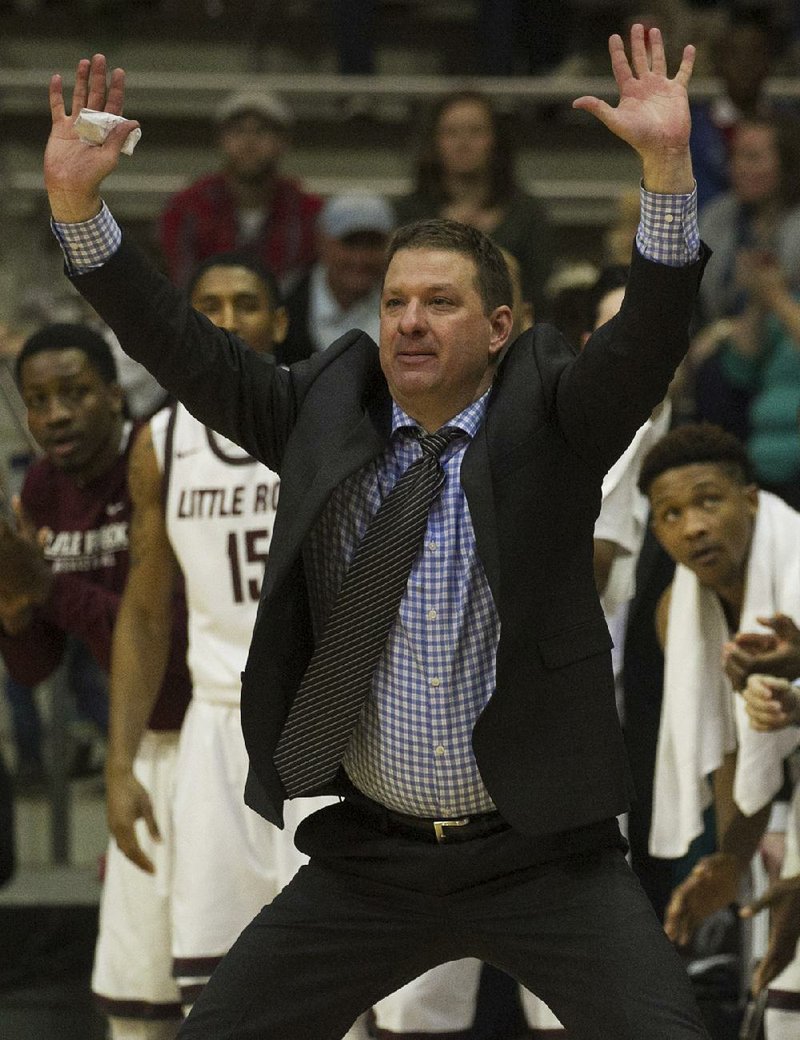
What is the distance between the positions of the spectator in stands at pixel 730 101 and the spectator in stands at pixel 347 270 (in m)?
1.71

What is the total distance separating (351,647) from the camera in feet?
10.6

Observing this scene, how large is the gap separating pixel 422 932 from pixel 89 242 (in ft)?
4.21

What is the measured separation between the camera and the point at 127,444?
16.9 ft

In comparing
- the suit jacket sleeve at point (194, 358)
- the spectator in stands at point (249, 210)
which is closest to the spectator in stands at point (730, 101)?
the spectator in stands at point (249, 210)

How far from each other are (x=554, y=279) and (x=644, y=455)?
2471 mm

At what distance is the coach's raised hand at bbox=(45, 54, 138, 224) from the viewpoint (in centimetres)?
305

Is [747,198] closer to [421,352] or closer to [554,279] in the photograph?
[554,279]

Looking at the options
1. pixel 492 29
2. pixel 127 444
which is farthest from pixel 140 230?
pixel 127 444

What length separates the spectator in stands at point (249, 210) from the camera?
7230 millimetres

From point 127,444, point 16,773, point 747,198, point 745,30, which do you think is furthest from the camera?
point 745,30

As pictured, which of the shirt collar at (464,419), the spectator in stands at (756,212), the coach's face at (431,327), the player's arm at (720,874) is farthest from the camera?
the spectator in stands at (756,212)

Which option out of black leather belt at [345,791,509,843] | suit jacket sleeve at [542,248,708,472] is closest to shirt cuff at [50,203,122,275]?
suit jacket sleeve at [542,248,708,472]

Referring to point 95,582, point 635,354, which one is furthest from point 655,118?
point 95,582

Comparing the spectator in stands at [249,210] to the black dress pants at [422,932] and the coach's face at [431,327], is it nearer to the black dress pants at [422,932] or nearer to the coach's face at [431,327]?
the coach's face at [431,327]
